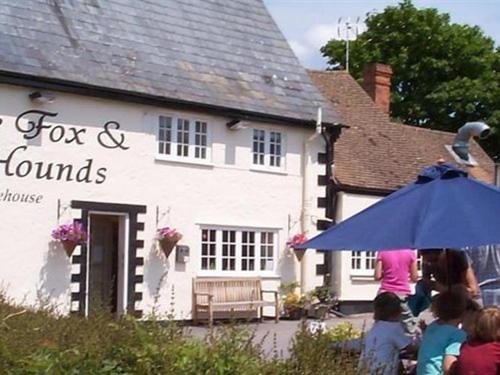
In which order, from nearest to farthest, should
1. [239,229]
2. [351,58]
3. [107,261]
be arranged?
[107,261]
[239,229]
[351,58]

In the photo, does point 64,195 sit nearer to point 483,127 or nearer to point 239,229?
point 239,229

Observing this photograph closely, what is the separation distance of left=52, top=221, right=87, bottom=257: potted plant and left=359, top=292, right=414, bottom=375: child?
1126 centimetres

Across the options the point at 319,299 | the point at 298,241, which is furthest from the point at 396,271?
the point at 319,299

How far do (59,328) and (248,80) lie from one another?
1473cm

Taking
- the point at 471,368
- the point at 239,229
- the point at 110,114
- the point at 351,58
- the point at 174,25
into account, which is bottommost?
the point at 471,368

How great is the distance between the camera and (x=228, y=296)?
21.3 metres

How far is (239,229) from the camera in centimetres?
2184

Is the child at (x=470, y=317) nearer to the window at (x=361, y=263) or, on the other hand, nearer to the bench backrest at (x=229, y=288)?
the bench backrest at (x=229, y=288)

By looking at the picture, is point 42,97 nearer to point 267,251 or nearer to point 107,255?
point 107,255

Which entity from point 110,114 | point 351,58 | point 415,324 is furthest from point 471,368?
point 351,58

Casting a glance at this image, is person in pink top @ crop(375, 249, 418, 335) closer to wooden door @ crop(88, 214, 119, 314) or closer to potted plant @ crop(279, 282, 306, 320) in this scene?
wooden door @ crop(88, 214, 119, 314)

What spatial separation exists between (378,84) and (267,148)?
1069 cm

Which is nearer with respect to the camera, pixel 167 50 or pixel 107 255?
pixel 107 255

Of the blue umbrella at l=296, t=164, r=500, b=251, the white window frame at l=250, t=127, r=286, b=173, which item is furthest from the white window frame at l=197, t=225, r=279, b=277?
the blue umbrella at l=296, t=164, r=500, b=251
